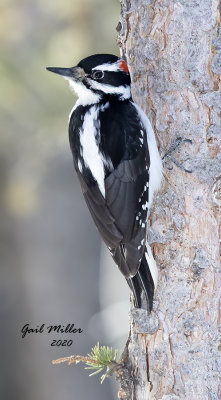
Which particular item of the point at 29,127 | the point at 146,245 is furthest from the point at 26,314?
the point at 146,245

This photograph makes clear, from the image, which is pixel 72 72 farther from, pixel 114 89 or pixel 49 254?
pixel 49 254

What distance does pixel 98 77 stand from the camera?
3818mm

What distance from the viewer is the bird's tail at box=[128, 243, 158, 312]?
11.1 ft

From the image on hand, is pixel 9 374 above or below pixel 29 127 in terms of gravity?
below

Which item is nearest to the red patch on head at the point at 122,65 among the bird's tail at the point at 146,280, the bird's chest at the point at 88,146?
the bird's chest at the point at 88,146

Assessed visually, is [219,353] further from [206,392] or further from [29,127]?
[29,127]

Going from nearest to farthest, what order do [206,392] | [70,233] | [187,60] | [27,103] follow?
[206,392] → [187,60] → [27,103] → [70,233]

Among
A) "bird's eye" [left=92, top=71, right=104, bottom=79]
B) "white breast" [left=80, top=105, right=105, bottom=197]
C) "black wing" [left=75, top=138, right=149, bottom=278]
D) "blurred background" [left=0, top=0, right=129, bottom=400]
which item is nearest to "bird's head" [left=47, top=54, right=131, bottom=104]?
"bird's eye" [left=92, top=71, right=104, bottom=79]

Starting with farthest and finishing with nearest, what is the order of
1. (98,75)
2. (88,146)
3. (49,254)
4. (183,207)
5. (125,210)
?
(49,254) → (98,75) → (88,146) → (125,210) → (183,207)

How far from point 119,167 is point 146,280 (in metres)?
0.57

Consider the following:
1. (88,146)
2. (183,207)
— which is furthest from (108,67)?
(183,207)

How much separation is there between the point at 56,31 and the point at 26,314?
7.88ft

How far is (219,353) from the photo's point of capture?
3.26 meters

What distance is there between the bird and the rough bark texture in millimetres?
59
